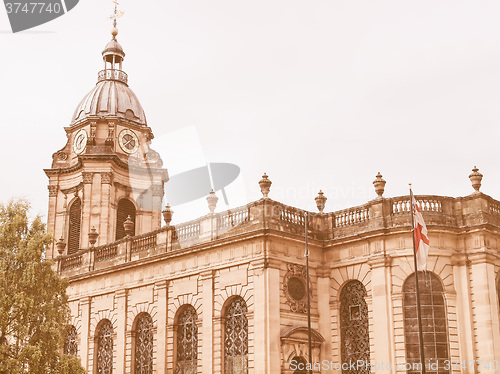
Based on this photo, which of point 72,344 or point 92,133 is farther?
point 92,133

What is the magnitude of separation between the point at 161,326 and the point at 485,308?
14100mm

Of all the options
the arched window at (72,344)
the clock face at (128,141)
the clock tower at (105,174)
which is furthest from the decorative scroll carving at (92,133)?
the arched window at (72,344)

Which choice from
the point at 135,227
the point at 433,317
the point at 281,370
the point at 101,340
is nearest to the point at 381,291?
the point at 433,317

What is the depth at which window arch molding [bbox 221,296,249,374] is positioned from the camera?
30.6 meters

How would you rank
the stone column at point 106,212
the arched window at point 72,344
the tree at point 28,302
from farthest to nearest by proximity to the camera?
1. the stone column at point 106,212
2. the arched window at point 72,344
3. the tree at point 28,302

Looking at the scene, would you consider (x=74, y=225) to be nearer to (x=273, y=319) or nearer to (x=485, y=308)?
(x=273, y=319)

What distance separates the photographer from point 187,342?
3322 centimetres

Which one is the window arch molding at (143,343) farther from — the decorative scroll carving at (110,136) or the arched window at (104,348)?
the decorative scroll carving at (110,136)

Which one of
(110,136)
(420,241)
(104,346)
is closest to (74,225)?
(110,136)

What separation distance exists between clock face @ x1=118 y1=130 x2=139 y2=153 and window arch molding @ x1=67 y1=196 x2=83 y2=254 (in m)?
4.22

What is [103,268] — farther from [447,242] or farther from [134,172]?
[447,242]

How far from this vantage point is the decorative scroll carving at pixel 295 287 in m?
30.7

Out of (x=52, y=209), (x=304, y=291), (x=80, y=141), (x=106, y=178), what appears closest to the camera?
(x=304, y=291)

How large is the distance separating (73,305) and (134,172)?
9.83 m
